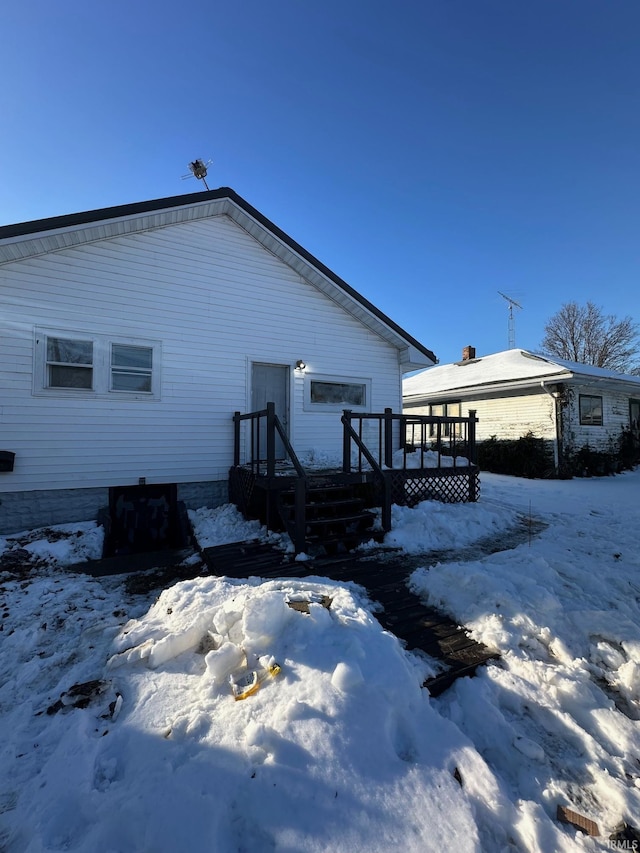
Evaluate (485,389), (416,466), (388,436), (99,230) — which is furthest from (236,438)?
(485,389)

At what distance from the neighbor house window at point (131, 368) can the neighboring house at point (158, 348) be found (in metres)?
0.02

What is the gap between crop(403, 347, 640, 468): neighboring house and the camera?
12.8 meters

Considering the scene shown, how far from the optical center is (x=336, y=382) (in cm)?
874

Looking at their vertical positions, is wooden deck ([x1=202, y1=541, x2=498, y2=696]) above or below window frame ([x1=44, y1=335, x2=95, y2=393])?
below

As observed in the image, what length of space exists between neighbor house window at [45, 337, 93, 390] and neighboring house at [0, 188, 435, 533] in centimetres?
2

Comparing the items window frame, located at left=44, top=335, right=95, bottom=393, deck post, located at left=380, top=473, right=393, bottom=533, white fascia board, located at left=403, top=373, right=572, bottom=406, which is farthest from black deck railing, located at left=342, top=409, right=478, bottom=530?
white fascia board, located at left=403, top=373, right=572, bottom=406

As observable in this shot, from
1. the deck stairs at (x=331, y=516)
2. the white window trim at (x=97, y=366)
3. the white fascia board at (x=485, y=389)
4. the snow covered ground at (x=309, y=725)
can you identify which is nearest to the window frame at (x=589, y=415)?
the white fascia board at (x=485, y=389)

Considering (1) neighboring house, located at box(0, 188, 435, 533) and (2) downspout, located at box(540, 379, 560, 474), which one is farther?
(2) downspout, located at box(540, 379, 560, 474)

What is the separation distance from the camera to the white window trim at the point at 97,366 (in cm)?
618

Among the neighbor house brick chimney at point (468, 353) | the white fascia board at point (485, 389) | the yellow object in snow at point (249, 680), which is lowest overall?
the yellow object in snow at point (249, 680)

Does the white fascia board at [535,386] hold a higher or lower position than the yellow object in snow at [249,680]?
higher

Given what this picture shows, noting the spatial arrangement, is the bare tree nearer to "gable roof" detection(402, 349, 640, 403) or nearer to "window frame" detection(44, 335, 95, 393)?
"gable roof" detection(402, 349, 640, 403)

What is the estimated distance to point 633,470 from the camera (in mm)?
14859

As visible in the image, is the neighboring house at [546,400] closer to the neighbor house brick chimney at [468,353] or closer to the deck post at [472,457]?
the neighbor house brick chimney at [468,353]
